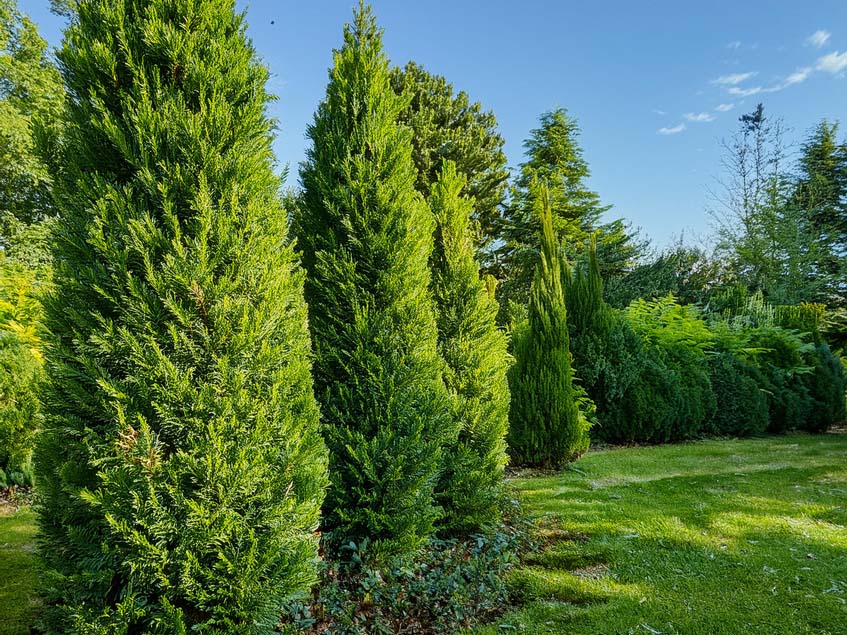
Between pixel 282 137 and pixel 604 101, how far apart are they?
30.4 feet

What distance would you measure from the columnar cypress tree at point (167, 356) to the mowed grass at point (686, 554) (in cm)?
147

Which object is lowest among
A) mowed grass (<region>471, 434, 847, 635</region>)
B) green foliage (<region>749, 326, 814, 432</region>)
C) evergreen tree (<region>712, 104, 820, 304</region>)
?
mowed grass (<region>471, 434, 847, 635</region>)

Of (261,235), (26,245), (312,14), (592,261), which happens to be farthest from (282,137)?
(26,245)

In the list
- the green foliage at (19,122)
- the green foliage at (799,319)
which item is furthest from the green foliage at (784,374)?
the green foliage at (19,122)

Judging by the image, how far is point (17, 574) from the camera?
302cm

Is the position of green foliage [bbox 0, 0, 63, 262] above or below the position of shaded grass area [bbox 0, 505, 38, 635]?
above

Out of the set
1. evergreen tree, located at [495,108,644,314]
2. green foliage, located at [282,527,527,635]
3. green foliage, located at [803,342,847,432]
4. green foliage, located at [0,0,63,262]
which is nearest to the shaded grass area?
green foliage, located at [282,527,527,635]

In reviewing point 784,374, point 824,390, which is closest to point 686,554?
point 784,374

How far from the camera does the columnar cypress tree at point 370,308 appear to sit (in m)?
2.84

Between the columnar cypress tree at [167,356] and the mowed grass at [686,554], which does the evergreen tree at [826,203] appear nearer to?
the mowed grass at [686,554]

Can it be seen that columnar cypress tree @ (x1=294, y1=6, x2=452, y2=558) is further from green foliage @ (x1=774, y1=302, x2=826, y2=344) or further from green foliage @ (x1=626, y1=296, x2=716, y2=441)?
green foliage @ (x1=774, y1=302, x2=826, y2=344)

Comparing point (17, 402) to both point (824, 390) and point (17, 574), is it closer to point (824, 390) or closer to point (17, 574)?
point (17, 574)

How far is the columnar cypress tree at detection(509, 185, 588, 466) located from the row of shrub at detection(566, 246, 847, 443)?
1658 mm

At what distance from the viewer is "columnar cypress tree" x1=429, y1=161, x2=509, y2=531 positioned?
142 inches
